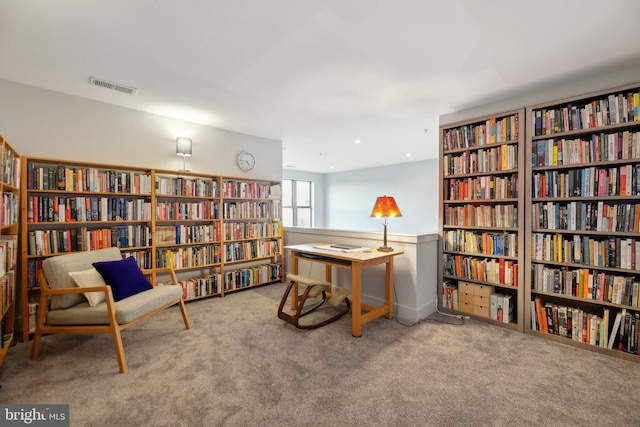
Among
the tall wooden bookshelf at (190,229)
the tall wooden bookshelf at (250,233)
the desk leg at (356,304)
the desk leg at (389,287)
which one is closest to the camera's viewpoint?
the desk leg at (356,304)

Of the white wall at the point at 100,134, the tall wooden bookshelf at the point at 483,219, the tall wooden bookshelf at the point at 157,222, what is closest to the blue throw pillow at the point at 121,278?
the tall wooden bookshelf at the point at 157,222

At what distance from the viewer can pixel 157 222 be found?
138 inches

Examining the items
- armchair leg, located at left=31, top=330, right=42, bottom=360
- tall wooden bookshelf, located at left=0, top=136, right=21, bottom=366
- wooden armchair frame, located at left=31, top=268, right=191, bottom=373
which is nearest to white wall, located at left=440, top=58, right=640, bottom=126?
wooden armchair frame, located at left=31, top=268, right=191, bottom=373


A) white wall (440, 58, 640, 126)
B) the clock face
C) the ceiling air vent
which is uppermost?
the ceiling air vent

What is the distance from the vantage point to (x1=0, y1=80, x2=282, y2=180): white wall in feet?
8.78

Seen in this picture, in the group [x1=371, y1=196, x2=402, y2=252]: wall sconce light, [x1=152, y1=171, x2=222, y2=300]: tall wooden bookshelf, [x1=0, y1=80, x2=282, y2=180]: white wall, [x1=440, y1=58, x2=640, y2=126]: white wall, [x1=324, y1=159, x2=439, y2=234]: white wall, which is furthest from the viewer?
[x1=324, y1=159, x2=439, y2=234]: white wall

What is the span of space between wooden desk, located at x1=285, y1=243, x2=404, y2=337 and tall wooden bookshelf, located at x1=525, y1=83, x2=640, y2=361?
1.32 meters

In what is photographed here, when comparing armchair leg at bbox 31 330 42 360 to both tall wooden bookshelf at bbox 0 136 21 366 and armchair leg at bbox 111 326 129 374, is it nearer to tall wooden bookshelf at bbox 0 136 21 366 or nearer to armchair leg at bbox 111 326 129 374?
tall wooden bookshelf at bbox 0 136 21 366

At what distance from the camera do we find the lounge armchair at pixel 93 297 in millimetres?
2090

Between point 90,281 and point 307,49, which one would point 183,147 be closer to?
point 90,281

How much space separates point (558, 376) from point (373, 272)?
68.6 inches

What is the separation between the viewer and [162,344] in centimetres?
242

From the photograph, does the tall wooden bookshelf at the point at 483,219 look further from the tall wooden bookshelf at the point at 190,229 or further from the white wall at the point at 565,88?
the tall wooden bookshelf at the point at 190,229

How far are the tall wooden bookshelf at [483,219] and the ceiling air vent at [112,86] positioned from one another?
3435 millimetres
